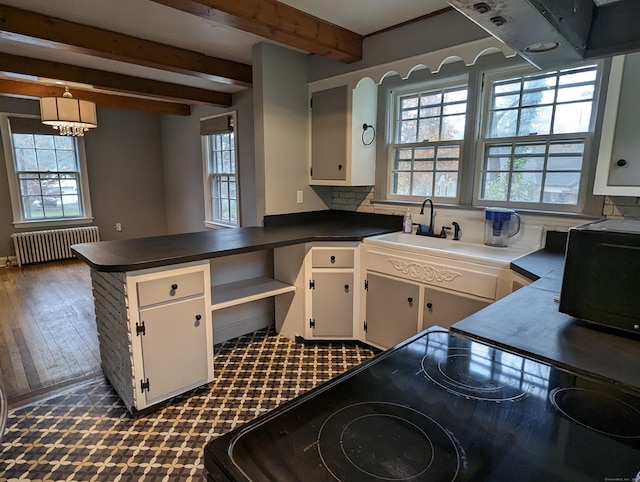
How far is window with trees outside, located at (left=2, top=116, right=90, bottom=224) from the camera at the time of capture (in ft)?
18.0

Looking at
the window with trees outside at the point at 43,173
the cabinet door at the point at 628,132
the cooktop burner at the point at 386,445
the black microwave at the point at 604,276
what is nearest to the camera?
the cooktop burner at the point at 386,445

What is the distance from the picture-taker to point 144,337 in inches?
80.2

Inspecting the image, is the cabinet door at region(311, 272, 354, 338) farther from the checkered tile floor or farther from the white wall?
the white wall

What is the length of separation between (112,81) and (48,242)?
3190 millimetres

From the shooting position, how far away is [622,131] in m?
1.79

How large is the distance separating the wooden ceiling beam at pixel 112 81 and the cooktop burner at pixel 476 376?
4.43 metres

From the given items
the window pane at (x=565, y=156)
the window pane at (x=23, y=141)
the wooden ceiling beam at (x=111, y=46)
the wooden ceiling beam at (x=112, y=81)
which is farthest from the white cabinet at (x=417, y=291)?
the window pane at (x=23, y=141)

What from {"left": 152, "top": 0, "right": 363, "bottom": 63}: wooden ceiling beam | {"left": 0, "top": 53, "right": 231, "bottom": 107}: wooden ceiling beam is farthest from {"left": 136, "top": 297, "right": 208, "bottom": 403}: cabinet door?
{"left": 0, "top": 53, "right": 231, "bottom": 107}: wooden ceiling beam

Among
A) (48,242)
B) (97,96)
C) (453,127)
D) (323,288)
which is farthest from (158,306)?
(48,242)

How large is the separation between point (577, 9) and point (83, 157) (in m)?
6.82

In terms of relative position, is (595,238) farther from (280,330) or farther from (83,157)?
(83,157)

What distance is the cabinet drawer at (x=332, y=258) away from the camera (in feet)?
9.34

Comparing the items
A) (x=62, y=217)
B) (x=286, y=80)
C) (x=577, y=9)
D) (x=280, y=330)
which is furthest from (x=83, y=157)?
(x=577, y=9)

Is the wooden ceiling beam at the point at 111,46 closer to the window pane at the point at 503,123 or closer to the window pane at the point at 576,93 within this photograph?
the window pane at the point at 503,123
